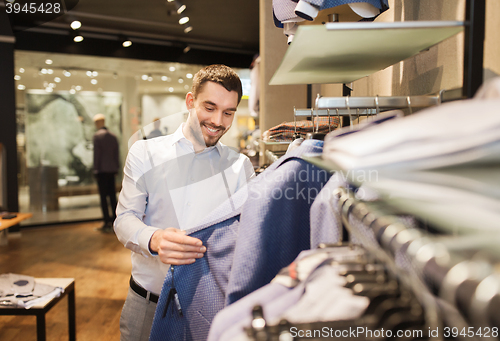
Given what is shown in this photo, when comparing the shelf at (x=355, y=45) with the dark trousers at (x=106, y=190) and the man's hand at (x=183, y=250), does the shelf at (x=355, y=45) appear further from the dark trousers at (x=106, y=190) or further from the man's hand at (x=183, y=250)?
the dark trousers at (x=106, y=190)

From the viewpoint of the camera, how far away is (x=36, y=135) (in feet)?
20.1

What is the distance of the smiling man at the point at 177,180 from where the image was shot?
142cm

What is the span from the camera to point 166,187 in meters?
1.48

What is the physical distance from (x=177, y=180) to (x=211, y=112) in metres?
0.34

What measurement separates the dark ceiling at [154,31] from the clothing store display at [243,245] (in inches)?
197

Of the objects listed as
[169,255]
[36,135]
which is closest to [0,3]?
[36,135]

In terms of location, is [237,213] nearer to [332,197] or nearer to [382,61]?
[332,197]

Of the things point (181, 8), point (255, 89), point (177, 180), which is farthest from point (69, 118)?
point (177, 180)

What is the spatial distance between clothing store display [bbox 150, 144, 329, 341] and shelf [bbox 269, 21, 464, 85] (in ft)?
0.73

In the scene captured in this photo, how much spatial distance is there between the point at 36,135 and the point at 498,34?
22.7 feet

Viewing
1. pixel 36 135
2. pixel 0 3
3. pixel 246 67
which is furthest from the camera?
pixel 246 67
